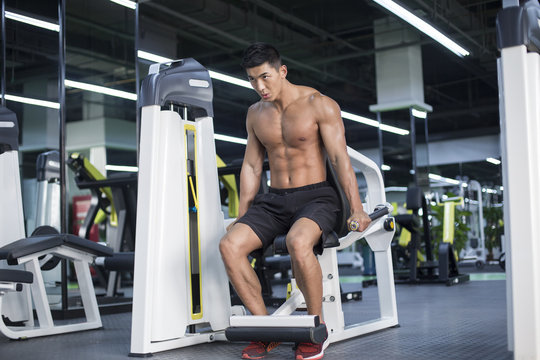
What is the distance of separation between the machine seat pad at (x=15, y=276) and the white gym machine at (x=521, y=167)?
2.48 m

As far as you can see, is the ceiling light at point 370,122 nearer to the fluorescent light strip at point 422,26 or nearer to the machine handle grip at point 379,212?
the fluorescent light strip at point 422,26

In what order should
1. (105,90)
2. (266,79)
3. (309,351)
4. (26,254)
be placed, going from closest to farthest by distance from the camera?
1. (309,351)
2. (266,79)
3. (26,254)
4. (105,90)

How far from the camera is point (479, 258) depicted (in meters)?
11.2

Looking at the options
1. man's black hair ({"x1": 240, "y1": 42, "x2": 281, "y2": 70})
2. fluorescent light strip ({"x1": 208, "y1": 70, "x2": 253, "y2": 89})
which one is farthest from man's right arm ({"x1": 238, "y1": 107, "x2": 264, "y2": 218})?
fluorescent light strip ({"x1": 208, "y1": 70, "x2": 253, "y2": 89})

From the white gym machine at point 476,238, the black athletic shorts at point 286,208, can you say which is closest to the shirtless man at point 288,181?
the black athletic shorts at point 286,208

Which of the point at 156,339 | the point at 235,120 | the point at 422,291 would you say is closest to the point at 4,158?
the point at 156,339

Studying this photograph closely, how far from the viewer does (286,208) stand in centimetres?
305

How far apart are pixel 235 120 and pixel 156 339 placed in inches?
341

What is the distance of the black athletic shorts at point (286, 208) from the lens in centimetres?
300

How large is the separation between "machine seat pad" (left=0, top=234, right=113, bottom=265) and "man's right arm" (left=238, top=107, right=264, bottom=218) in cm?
120

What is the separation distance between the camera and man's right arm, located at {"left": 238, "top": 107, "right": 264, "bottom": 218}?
3.25 m

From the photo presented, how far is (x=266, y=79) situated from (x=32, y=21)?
3206 millimetres

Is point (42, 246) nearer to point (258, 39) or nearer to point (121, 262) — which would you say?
point (121, 262)

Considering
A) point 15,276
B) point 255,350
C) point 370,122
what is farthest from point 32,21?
point 370,122
